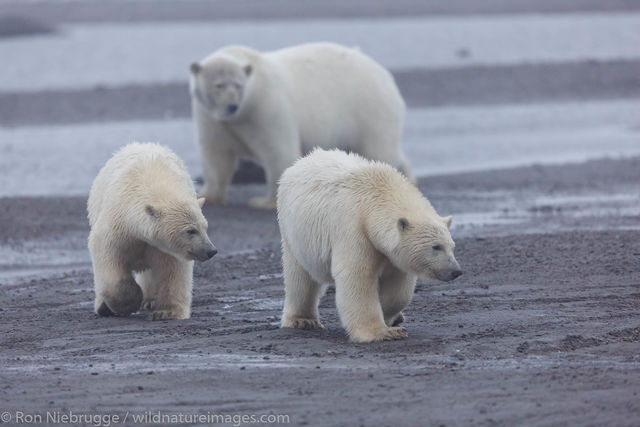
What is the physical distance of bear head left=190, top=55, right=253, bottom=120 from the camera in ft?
40.9

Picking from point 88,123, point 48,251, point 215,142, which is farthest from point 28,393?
point 88,123

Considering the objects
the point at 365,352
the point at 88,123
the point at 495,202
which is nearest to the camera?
the point at 365,352

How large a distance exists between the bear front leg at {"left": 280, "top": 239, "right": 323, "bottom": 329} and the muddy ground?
150 mm

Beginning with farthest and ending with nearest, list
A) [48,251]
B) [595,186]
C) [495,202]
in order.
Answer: [595,186], [495,202], [48,251]

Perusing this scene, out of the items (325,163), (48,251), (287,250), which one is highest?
(325,163)

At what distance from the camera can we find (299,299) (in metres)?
7.34

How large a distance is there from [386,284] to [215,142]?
6380 mm

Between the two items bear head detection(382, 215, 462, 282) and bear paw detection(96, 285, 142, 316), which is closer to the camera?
bear head detection(382, 215, 462, 282)

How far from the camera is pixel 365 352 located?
6500 millimetres

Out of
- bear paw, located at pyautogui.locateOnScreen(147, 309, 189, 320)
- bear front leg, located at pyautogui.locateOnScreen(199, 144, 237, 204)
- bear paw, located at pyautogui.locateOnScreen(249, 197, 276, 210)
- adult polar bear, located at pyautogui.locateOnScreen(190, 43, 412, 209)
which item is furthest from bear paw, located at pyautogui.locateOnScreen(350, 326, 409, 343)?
bear front leg, located at pyautogui.locateOnScreen(199, 144, 237, 204)

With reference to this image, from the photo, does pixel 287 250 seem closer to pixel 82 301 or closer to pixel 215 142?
pixel 82 301

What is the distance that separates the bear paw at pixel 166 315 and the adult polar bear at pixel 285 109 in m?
5.04

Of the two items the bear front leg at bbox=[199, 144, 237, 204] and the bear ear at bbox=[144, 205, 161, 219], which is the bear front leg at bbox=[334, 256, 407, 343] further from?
the bear front leg at bbox=[199, 144, 237, 204]

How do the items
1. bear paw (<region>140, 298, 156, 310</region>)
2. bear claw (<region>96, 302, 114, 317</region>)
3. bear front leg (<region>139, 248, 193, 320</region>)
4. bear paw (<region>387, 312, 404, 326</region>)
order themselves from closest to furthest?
bear paw (<region>387, 312, 404, 326</region>) → bear front leg (<region>139, 248, 193, 320</region>) → bear claw (<region>96, 302, 114, 317</region>) → bear paw (<region>140, 298, 156, 310</region>)
